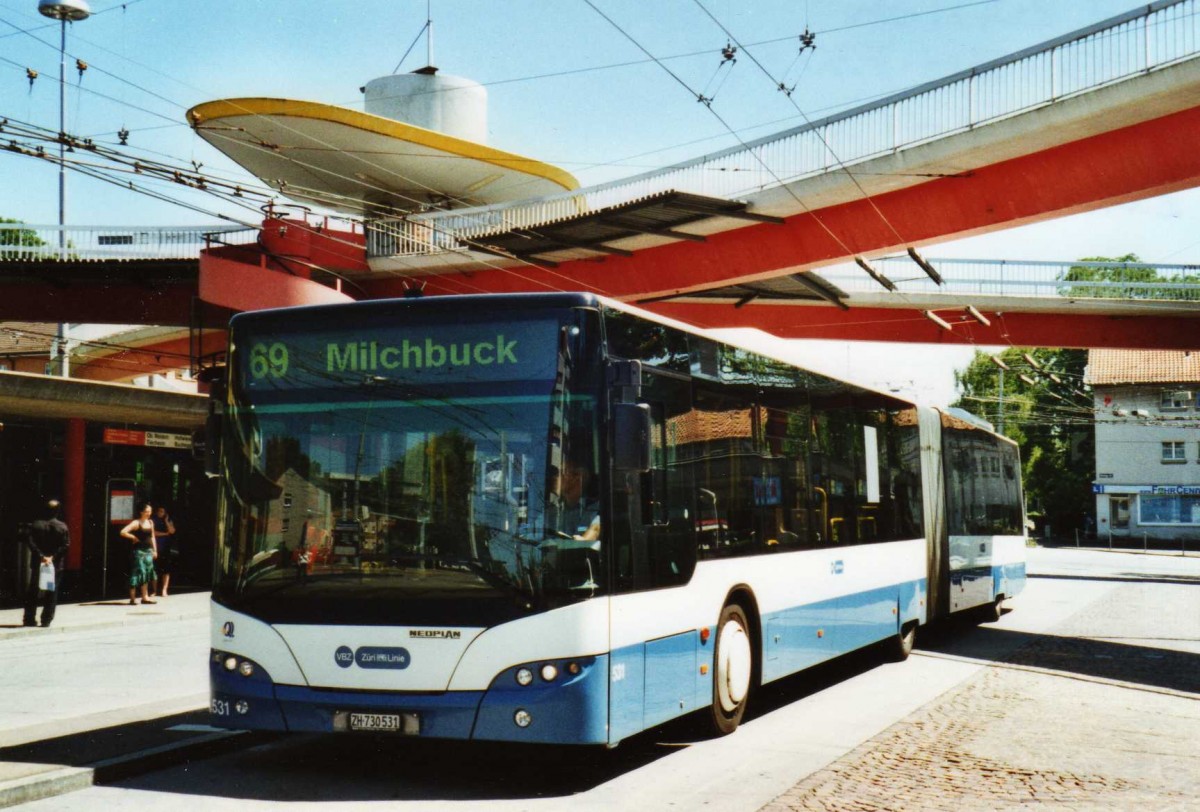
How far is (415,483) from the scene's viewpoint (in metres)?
7.48

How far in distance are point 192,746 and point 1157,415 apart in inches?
2838

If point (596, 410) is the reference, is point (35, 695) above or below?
below

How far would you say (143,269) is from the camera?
30.1 metres

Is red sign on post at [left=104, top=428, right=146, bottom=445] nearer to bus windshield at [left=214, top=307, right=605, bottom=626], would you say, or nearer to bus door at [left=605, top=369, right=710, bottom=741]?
bus windshield at [left=214, top=307, right=605, bottom=626]

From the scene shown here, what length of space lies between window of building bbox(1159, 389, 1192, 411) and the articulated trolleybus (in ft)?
233

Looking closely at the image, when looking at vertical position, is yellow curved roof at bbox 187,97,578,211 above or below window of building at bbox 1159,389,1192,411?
above

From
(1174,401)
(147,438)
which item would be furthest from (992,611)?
(1174,401)

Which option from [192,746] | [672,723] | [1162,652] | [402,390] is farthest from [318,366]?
[1162,652]

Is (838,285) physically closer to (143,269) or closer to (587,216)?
(587,216)

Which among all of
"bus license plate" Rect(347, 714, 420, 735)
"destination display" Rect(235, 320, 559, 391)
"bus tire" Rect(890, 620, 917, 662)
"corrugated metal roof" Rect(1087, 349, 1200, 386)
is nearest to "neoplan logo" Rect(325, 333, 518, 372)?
"destination display" Rect(235, 320, 559, 391)

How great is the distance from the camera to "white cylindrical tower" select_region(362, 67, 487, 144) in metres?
40.7

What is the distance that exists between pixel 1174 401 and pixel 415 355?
7357cm

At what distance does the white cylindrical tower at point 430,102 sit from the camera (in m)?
40.7

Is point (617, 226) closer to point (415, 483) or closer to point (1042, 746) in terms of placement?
point (1042, 746)
